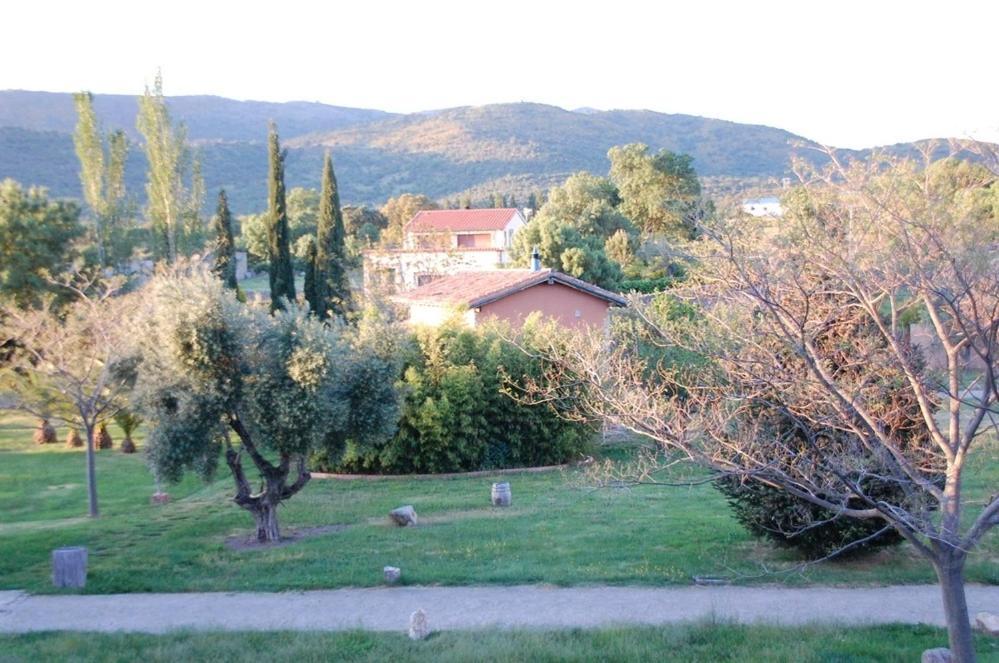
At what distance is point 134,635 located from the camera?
30.1 feet

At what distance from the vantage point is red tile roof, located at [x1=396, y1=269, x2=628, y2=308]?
96.6 ft

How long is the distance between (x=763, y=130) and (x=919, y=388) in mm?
117962

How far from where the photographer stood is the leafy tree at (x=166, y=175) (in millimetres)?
45594

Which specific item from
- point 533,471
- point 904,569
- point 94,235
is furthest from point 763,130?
point 904,569

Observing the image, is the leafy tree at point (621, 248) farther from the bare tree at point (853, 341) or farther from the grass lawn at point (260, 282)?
the bare tree at point (853, 341)

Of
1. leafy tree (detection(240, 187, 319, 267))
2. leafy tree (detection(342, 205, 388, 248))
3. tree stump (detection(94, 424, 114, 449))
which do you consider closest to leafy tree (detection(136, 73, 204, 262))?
tree stump (detection(94, 424, 114, 449))

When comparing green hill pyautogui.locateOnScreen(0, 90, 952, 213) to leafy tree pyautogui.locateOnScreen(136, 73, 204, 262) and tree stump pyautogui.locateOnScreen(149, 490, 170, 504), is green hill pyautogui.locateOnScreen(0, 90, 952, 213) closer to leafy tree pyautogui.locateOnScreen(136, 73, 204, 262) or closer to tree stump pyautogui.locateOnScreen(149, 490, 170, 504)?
leafy tree pyautogui.locateOnScreen(136, 73, 204, 262)

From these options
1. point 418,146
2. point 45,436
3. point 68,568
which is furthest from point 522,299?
point 418,146

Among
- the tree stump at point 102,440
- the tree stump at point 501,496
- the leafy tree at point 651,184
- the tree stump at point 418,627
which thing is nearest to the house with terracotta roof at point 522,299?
the tree stump at point 102,440

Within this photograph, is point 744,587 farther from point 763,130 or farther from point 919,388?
point 763,130

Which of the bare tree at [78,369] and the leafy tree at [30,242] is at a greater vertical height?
the leafy tree at [30,242]

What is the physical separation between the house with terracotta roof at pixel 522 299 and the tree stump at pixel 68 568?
18.0 metres

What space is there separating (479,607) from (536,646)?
1875 mm

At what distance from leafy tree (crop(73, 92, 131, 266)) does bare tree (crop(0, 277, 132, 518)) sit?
16.1 m
